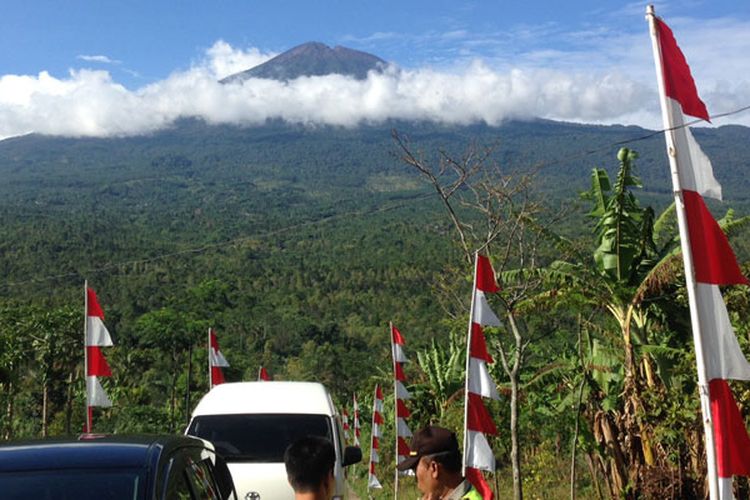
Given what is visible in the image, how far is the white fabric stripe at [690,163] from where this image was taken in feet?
17.3

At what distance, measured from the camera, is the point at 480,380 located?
8.39 meters

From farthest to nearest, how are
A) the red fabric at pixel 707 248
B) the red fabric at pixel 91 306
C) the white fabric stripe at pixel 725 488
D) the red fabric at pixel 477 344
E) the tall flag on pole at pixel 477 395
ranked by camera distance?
the red fabric at pixel 91 306 < the red fabric at pixel 477 344 < the tall flag on pole at pixel 477 395 < the red fabric at pixel 707 248 < the white fabric stripe at pixel 725 488

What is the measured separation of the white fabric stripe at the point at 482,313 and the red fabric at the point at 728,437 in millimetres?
3599

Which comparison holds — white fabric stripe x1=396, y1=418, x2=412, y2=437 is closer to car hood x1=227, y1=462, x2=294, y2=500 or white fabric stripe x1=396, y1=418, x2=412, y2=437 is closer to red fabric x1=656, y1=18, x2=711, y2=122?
car hood x1=227, y1=462, x2=294, y2=500

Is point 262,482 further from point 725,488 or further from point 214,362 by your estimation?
point 214,362

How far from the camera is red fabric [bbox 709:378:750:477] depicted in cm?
498

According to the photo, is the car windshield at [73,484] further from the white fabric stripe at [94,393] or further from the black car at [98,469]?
the white fabric stripe at [94,393]

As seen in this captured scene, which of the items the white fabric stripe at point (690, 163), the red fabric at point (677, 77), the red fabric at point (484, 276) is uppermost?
the red fabric at point (677, 77)

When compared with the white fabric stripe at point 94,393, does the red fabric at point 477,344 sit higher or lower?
higher

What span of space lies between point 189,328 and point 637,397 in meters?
30.1

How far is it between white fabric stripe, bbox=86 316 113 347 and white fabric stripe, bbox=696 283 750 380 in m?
8.72

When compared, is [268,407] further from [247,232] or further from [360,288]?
[247,232]

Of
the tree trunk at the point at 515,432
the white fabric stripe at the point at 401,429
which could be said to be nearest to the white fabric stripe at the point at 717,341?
the tree trunk at the point at 515,432

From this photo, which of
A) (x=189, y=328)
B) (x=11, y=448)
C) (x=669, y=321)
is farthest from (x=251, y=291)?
(x=11, y=448)
